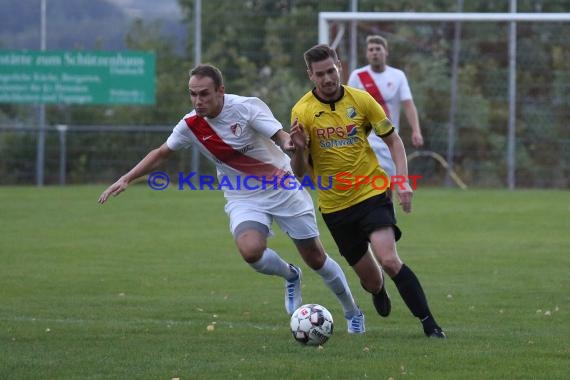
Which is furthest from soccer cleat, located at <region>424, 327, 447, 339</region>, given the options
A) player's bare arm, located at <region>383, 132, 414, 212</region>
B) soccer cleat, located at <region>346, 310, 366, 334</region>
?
player's bare arm, located at <region>383, 132, 414, 212</region>

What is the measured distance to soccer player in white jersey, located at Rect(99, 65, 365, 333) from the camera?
8070 mm

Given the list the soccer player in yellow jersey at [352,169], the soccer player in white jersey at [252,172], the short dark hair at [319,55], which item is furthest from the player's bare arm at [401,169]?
the soccer player in white jersey at [252,172]

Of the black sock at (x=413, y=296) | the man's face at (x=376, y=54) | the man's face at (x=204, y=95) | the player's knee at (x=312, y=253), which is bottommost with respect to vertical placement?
the black sock at (x=413, y=296)

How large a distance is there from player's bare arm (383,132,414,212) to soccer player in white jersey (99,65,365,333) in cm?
75

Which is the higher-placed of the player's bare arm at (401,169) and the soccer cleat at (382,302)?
the player's bare arm at (401,169)

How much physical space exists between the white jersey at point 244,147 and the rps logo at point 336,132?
1.44 ft

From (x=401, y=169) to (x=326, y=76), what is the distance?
0.75 metres

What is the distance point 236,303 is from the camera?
9.53m

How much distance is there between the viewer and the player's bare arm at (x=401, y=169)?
7.45m

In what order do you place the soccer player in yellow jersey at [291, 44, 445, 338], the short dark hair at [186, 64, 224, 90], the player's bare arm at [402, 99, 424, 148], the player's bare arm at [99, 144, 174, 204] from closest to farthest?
the soccer player in yellow jersey at [291, 44, 445, 338] < the player's bare arm at [99, 144, 174, 204] < the short dark hair at [186, 64, 224, 90] < the player's bare arm at [402, 99, 424, 148]

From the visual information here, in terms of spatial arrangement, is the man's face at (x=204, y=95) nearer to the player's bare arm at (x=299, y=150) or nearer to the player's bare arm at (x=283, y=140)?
the player's bare arm at (x=283, y=140)

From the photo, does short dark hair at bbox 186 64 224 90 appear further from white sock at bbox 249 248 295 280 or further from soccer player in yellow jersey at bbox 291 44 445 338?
white sock at bbox 249 248 295 280

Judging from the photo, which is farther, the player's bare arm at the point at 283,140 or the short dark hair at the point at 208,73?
the short dark hair at the point at 208,73
